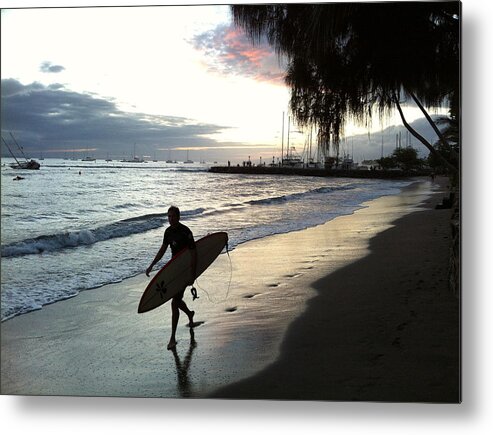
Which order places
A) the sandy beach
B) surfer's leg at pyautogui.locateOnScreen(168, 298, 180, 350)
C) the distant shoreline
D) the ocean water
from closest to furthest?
the sandy beach, surfer's leg at pyautogui.locateOnScreen(168, 298, 180, 350), the ocean water, the distant shoreline

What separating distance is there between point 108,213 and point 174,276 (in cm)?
53

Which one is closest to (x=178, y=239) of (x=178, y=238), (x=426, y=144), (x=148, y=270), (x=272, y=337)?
(x=178, y=238)

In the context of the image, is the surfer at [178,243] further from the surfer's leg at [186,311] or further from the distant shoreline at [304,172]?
the distant shoreline at [304,172]

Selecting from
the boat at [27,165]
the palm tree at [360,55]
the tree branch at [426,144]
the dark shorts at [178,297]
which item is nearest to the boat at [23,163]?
the boat at [27,165]

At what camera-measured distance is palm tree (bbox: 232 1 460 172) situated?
2.68 metres

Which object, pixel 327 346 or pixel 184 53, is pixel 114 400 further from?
pixel 184 53

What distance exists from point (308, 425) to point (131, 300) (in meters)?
1.16

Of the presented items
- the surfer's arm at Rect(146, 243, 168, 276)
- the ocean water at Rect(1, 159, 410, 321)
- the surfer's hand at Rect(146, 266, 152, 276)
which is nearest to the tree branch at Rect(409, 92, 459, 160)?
the ocean water at Rect(1, 159, 410, 321)

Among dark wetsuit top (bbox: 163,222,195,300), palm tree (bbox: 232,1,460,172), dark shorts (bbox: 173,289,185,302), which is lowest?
dark shorts (bbox: 173,289,185,302)

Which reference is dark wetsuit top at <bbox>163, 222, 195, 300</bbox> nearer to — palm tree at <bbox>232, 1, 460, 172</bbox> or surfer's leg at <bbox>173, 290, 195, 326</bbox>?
surfer's leg at <bbox>173, 290, 195, 326</bbox>

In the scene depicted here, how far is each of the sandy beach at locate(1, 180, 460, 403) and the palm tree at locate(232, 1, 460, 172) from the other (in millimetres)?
524

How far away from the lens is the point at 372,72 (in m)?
2.91

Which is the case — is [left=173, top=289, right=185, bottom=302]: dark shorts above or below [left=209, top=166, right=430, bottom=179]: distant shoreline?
below

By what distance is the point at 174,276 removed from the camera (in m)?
2.73
